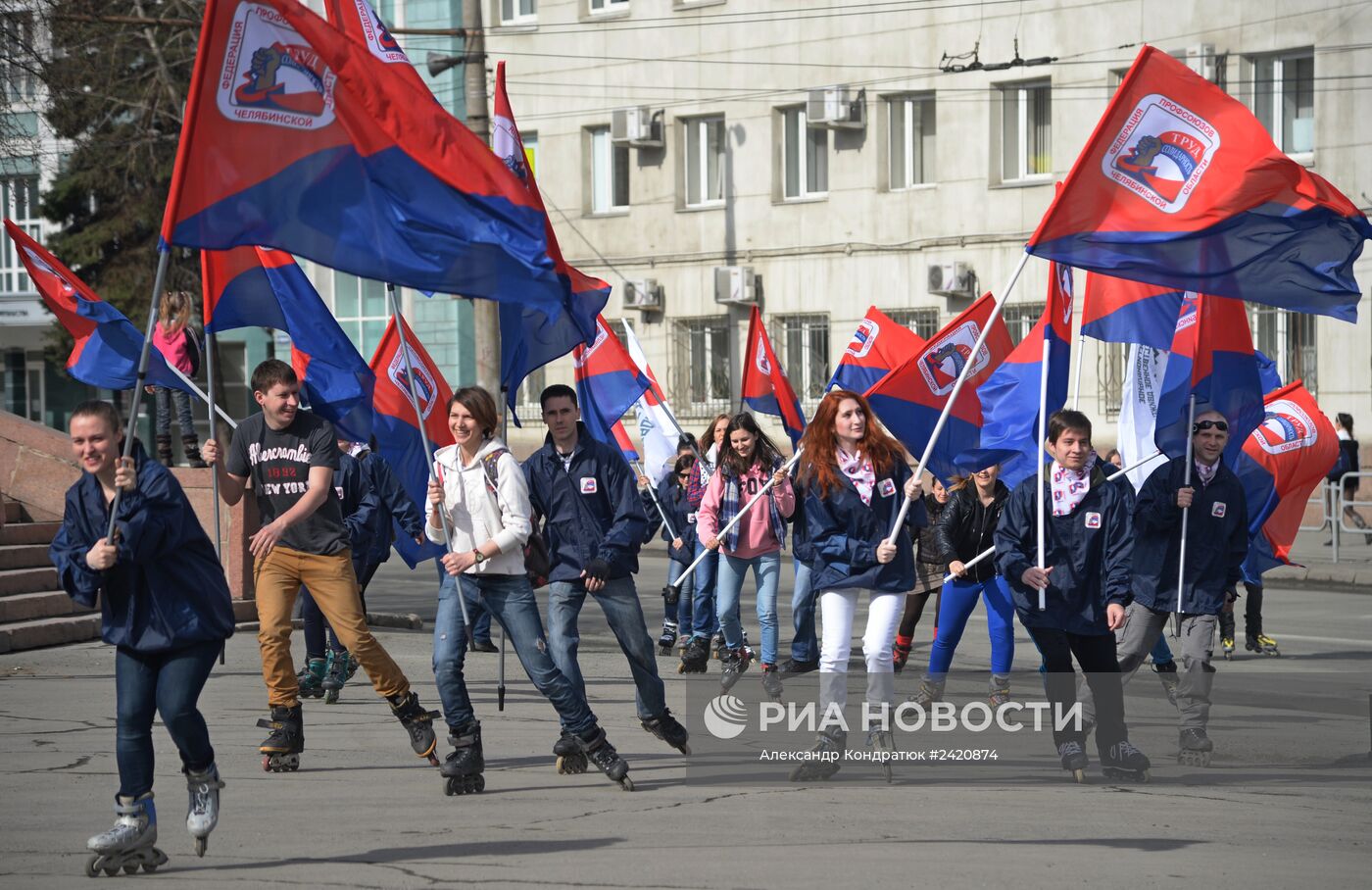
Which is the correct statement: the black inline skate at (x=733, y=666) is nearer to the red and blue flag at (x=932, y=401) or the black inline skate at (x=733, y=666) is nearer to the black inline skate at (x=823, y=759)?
the red and blue flag at (x=932, y=401)

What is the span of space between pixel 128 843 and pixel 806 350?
85.1 ft

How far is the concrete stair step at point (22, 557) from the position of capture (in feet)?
49.1

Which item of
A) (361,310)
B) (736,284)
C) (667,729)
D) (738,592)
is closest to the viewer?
(667,729)

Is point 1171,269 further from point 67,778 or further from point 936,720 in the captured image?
point 67,778

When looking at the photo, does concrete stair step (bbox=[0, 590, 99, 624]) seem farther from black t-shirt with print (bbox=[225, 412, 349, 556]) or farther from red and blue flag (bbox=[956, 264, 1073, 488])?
red and blue flag (bbox=[956, 264, 1073, 488])

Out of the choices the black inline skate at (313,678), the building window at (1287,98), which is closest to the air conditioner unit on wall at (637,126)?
the building window at (1287,98)

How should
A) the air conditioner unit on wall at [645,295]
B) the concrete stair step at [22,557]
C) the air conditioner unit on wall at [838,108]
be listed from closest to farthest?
the concrete stair step at [22,557] < the air conditioner unit on wall at [838,108] < the air conditioner unit on wall at [645,295]

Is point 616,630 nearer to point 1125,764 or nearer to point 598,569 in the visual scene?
point 598,569

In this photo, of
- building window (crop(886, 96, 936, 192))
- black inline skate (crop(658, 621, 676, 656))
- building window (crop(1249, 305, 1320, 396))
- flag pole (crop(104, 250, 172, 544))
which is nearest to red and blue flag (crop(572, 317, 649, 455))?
black inline skate (crop(658, 621, 676, 656))

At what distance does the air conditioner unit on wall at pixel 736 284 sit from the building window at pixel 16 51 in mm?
16613

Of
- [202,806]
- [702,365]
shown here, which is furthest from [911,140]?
[202,806]

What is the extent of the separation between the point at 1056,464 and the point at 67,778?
4.71 metres

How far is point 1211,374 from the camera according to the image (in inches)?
423

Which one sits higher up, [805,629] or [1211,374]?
[1211,374]
